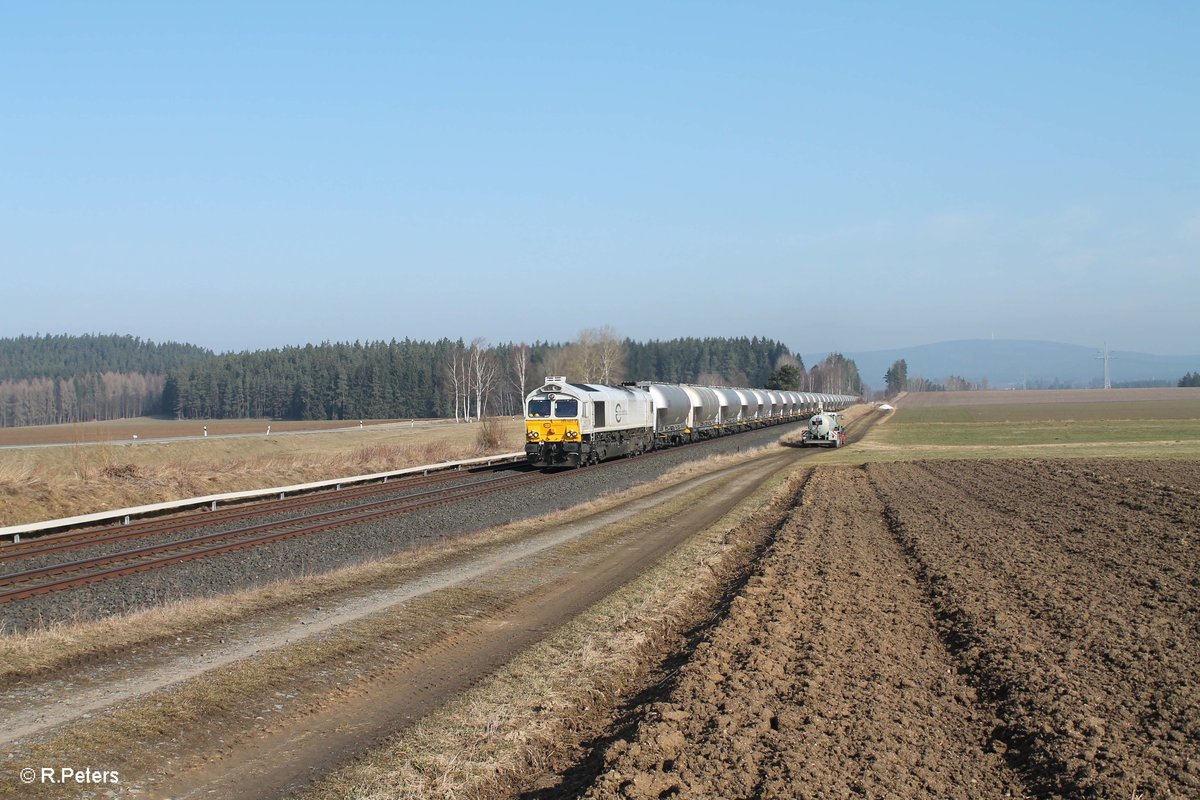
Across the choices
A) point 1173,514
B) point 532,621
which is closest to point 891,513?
point 1173,514

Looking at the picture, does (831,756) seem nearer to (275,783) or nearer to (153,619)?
(275,783)

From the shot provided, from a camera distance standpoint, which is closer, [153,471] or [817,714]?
[817,714]

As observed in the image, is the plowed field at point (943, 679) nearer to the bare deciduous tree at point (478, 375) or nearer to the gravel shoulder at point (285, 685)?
the gravel shoulder at point (285, 685)

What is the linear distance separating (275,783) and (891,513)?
63.8 ft

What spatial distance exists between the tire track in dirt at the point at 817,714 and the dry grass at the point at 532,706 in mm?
864

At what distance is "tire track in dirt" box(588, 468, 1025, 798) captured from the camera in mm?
6395

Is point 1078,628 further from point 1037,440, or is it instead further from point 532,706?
point 1037,440

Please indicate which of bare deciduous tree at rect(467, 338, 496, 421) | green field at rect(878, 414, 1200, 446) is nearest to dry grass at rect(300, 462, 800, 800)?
green field at rect(878, 414, 1200, 446)

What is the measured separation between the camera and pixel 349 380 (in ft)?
481

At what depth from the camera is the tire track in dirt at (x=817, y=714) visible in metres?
6.39

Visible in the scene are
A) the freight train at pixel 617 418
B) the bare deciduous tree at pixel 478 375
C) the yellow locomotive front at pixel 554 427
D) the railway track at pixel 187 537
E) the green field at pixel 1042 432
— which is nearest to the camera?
the railway track at pixel 187 537

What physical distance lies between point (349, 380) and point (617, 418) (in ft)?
372

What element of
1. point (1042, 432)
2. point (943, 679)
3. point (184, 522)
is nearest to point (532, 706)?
point (943, 679)

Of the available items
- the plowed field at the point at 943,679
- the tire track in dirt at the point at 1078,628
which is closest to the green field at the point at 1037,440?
the tire track in dirt at the point at 1078,628
